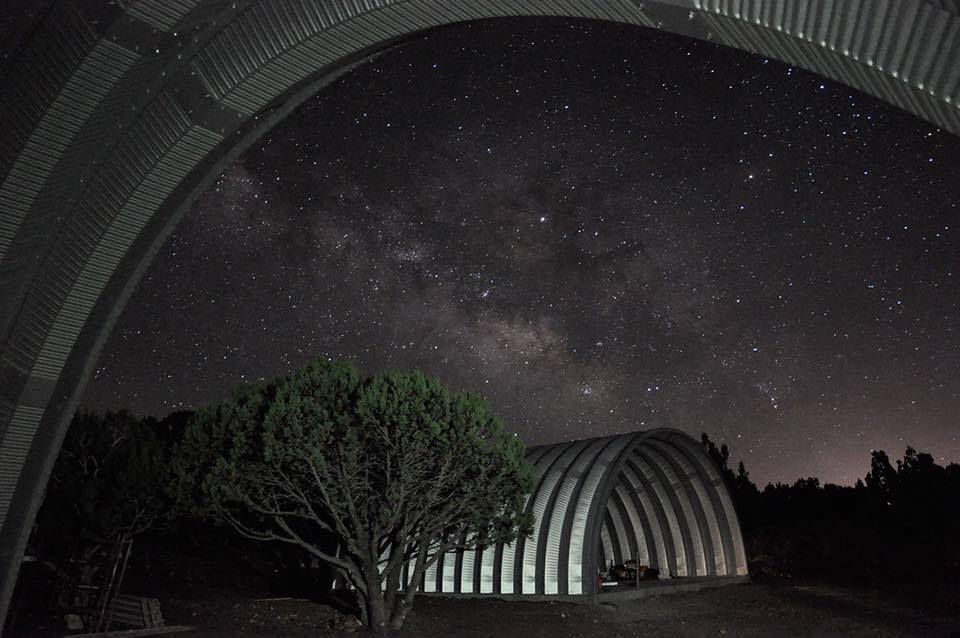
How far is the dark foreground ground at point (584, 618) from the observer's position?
704 inches

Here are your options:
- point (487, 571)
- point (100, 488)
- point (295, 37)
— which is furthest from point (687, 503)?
point (295, 37)

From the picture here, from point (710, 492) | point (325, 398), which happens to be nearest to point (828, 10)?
point (325, 398)

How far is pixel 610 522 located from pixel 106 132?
3195cm

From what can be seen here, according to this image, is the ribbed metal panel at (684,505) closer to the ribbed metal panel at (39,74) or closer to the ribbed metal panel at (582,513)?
the ribbed metal panel at (582,513)

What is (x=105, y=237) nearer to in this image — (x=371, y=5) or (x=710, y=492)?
(x=371, y=5)

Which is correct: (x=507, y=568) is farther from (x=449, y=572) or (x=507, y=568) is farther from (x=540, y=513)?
(x=449, y=572)

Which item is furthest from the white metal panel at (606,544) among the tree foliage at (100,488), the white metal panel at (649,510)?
the tree foliage at (100,488)

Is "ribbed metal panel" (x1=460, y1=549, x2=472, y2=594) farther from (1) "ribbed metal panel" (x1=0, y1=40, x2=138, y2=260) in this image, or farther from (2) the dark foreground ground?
(1) "ribbed metal panel" (x1=0, y1=40, x2=138, y2=260)

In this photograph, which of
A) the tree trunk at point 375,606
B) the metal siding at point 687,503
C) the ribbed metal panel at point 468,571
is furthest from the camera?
the metal siding at point 687,503

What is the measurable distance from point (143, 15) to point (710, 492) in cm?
3042

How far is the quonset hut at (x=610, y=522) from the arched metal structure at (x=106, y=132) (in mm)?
14144

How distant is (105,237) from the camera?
947 cm

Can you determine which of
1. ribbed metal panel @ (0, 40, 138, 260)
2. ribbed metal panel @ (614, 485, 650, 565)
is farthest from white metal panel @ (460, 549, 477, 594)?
ribbed metal panel @ (0, 40, 138, 260)

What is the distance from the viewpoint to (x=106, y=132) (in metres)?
8.66
